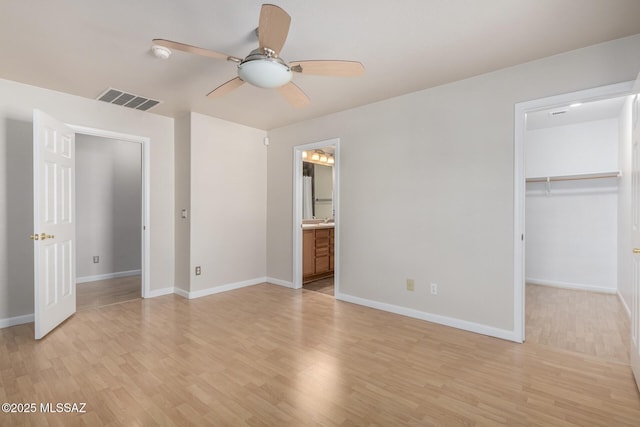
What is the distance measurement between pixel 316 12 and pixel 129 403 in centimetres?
265

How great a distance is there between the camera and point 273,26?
5.61ft

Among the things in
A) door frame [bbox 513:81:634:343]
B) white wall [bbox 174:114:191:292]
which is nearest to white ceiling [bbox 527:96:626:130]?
door frame [bbox 513:81:634:343]

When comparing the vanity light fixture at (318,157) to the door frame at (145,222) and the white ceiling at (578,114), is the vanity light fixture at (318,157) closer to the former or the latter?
the door frame at (145,222)

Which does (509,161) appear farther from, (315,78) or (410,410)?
(410,410)

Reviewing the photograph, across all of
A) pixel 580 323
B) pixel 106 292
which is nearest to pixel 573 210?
pixel 580 323

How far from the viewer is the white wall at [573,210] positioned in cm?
441

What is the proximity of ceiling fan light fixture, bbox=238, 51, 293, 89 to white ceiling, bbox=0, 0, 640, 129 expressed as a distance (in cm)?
33

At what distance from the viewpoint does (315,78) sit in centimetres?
297

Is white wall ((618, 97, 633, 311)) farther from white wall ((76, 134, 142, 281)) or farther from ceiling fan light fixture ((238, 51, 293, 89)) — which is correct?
white wall ((76, 134, 142, 281))

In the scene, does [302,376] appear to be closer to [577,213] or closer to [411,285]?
[411,285]

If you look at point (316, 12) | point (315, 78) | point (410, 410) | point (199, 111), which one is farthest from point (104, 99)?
point (410, 410)

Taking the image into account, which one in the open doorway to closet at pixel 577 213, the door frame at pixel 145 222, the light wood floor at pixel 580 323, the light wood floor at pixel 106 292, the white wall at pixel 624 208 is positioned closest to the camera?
the light wood floor at pixel 580 323

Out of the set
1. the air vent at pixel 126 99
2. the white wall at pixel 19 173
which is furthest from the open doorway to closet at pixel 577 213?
the white wall at pixel 19 173

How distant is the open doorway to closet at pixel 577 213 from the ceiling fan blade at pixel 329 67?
8.38 feet
